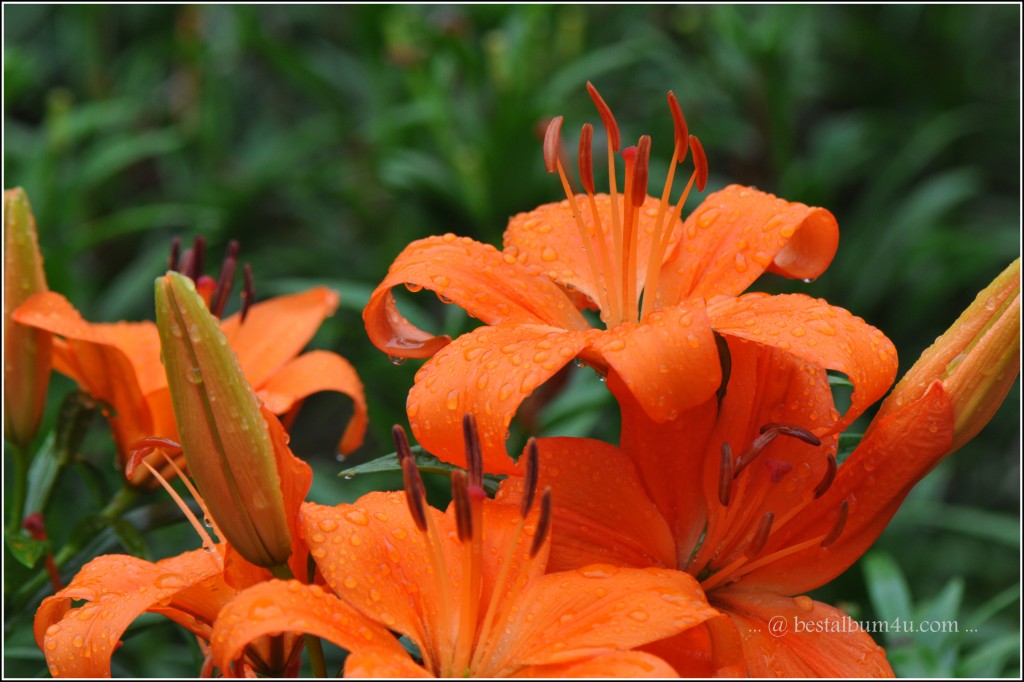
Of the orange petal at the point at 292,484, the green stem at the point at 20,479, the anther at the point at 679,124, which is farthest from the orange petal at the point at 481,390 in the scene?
the green stem at the point at 20,479

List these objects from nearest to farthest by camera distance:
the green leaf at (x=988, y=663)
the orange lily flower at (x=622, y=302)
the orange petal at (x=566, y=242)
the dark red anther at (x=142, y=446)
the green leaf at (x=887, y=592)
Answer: the orange lily flower at (x=622, y=302), the dark red anther at (x=142, y=446), the orange petal at (x=566, y=242), the green leaf at (x=988, y=663), the green leaf at (x=887, y=592)

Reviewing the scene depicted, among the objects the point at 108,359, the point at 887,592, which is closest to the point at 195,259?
the point at 108,359

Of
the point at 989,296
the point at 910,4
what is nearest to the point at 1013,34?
the point at 910,4

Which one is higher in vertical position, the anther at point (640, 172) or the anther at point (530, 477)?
the anther at point (640, 172)

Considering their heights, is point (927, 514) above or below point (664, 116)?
below

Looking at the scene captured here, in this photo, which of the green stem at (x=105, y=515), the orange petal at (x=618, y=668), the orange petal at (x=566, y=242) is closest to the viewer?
the orange petal at (x=618, y=668)

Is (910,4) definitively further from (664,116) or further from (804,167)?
(664,116)

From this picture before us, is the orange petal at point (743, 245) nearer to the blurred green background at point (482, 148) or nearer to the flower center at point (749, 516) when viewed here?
the flower center at point (749, 516)
